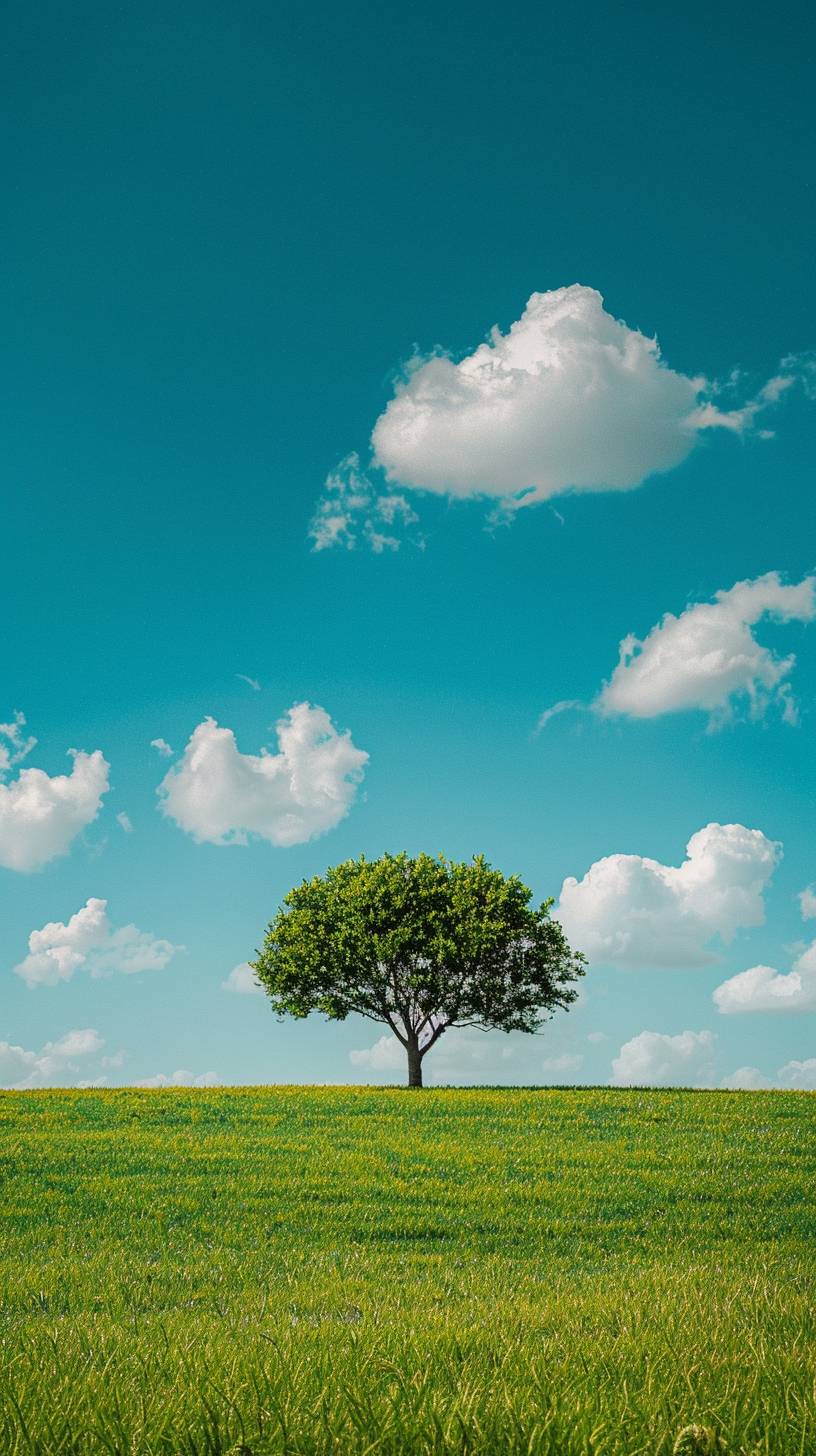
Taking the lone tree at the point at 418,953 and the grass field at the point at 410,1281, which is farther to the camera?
the lone tree at the point at 418,953

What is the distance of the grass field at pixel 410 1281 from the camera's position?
145 inches

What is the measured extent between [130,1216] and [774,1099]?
25250 mm

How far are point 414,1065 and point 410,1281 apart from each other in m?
39.7

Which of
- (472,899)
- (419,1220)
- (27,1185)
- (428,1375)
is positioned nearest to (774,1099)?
(472,899)

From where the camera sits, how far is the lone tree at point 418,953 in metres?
46.2

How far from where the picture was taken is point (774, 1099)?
3325 cm

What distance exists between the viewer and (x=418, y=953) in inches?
1817

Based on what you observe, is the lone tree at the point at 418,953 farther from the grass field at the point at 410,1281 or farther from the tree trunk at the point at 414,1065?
the grass field at the point at 410,1281

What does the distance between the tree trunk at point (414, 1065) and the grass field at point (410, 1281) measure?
1950cm

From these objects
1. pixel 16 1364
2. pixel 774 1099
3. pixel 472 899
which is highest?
pixel 472 899

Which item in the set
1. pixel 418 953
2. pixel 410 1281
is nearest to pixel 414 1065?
pixel 418 953

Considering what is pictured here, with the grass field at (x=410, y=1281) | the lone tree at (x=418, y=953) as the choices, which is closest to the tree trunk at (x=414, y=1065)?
the lone tree at (x=418, y=953)

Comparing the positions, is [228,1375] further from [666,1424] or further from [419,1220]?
[419,1220]

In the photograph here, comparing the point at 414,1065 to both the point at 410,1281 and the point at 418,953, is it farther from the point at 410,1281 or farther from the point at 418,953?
the point at 410,1281
